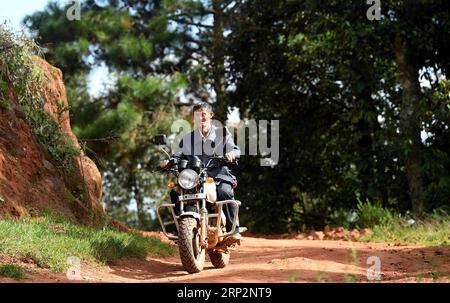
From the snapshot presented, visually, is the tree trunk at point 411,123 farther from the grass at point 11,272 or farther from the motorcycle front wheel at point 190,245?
the grass at point 11,272

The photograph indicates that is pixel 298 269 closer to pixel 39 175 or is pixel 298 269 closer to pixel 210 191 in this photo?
pixel 210 191

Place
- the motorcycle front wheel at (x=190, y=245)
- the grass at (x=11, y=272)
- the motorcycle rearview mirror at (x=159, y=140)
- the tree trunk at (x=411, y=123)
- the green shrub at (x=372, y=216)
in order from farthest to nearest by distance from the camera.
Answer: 1. the tree trunk at (x=411, y=123)
2. the green shrub at (x=372, y=216)
3. the motorcycle rearview mirror at (x=159, y=140)
4. the motorcycle front wheel at (x=190, y=245)
5. the grass at (x=11, y=272)

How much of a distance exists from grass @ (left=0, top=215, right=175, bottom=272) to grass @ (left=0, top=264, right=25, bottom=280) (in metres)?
0.60

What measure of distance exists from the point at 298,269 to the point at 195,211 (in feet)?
3.96

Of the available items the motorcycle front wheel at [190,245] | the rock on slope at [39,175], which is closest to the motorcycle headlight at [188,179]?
the motorcycle front wheel at [190,245]

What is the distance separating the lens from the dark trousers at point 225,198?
8398 millimetres

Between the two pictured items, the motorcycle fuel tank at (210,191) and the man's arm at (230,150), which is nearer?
the motorcycle fuel tank at (210,191)

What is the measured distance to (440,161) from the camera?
53.0ft

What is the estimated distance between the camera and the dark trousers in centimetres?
840

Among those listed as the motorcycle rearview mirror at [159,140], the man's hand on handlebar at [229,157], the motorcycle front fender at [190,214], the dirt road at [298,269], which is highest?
the motorcycle rearview mirror at [159,140]

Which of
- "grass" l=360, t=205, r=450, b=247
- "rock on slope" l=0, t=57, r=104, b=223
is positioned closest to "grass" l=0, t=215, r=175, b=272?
"rock on slope" l=0, t=57, r=104, b=223

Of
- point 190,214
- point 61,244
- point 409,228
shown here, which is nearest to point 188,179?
point 190,214
